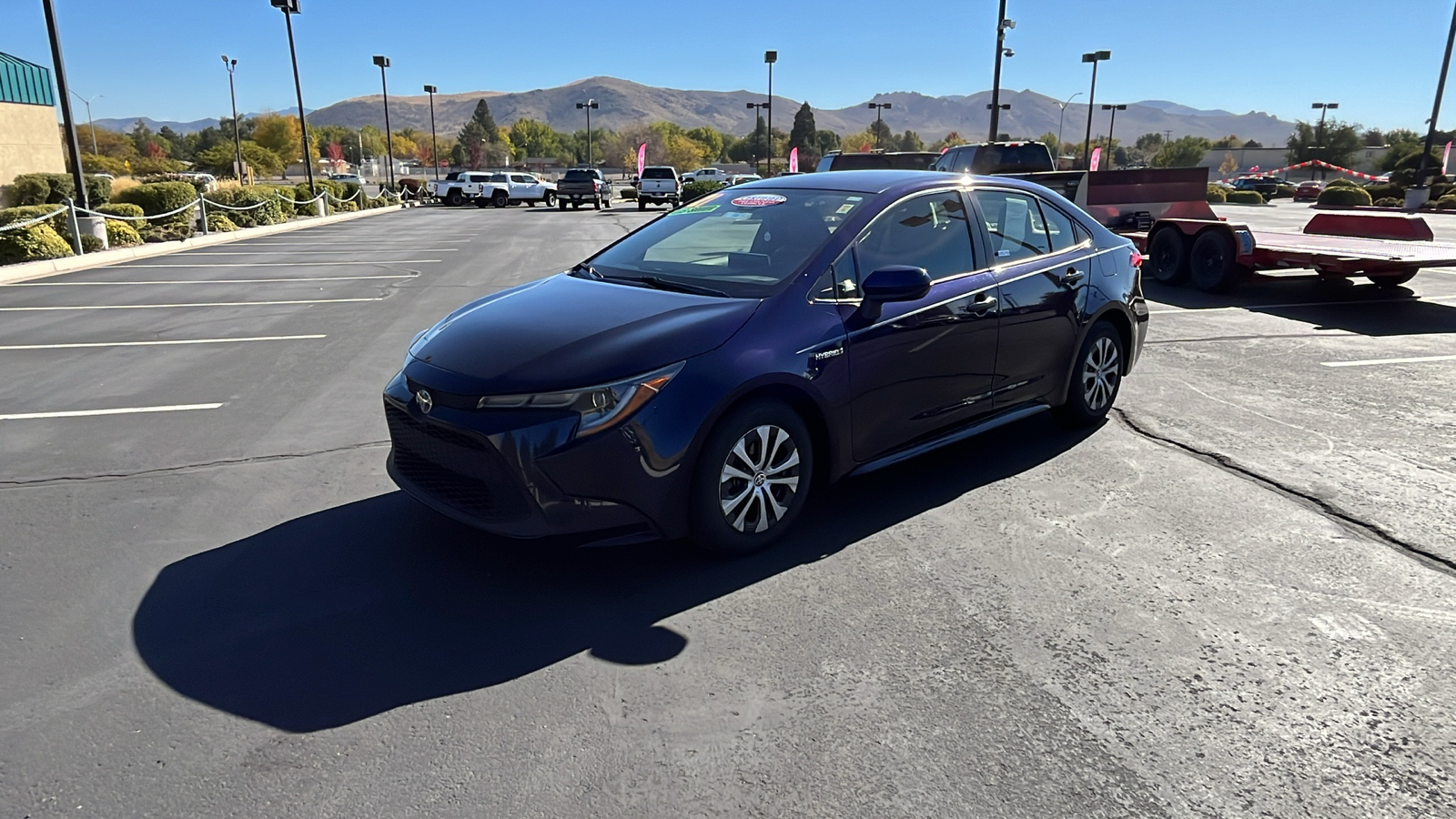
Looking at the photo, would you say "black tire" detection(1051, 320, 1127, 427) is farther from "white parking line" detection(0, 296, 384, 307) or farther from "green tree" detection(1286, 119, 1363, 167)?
"green tree" detection(1286, 119, 1363, 167)

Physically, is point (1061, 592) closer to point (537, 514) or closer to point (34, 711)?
point (537, 514)

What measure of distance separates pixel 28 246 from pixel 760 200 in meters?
15.4

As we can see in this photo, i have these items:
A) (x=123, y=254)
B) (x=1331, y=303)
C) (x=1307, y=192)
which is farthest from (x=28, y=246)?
(x=1307, y=192)

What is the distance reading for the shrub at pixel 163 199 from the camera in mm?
22500

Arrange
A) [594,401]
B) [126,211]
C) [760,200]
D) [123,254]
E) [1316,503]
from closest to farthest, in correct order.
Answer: [594,401] < [1316,503] < [760,200] < [123,254] < [126,211]

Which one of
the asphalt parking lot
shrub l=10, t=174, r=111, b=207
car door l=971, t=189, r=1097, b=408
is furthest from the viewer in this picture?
shrub l=10, t=174, r=111, b=207

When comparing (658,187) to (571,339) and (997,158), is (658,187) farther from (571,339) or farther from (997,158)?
(571,339)

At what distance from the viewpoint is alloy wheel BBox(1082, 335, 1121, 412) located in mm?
5957

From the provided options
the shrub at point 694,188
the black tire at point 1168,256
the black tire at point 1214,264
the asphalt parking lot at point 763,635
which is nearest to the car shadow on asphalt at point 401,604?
the asphalt parking lot at point 763,635

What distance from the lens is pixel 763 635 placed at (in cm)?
352

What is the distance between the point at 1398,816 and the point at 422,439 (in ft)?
11.7

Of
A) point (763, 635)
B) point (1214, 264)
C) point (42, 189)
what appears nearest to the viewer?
point (763, 635)

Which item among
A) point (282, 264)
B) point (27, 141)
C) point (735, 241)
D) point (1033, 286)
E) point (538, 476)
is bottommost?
point (282, 264)

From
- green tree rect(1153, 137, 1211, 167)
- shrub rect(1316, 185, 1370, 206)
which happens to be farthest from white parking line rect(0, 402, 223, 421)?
green tree rect(1153, 137, 1211, 167)
